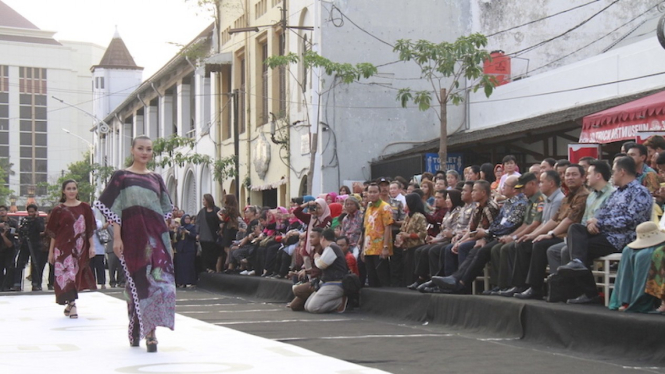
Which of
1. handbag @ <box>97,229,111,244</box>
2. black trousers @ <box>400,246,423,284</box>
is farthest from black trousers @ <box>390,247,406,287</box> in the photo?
handbag @ <box>97,229,111,244</box>

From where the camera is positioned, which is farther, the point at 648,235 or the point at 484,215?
the point at 484,215

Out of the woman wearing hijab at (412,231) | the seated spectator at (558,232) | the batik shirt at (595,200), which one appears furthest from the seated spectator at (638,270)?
the woman wearing hijab at (412,231)

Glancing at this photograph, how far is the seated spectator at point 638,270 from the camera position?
7.96 metres

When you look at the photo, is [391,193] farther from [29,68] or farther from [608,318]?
[29,68]

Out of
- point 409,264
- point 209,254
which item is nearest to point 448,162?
point 209,254

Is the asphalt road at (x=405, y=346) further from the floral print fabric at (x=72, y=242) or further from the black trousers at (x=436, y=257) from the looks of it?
the floral print fabric at (x=72, y=242)

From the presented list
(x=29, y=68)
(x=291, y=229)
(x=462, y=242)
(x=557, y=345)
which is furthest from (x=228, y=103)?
(x=29, y=68)

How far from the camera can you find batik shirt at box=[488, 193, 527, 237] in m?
10.5

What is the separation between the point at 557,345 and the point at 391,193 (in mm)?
5444

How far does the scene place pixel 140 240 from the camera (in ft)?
27.2

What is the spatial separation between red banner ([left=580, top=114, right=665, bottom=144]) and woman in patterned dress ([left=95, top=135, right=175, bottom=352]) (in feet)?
22.8

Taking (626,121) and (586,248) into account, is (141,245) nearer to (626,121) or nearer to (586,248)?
(586,248)

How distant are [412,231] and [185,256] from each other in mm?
8385

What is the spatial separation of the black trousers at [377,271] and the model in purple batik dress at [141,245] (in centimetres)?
479
